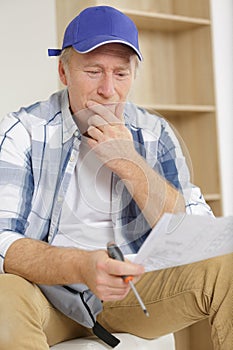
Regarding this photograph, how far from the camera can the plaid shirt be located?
142 cm

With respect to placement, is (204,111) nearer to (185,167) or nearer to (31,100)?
(31,100)

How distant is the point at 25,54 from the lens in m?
2.31

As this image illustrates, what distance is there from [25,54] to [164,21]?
0.65m

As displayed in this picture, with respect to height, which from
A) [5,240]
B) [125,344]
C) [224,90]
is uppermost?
[224,90]

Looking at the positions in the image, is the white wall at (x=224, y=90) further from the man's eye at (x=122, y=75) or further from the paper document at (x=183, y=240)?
the paper document at (x=183, y=240)

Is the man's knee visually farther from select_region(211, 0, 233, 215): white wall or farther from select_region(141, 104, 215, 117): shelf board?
select_region(211, 0, 233, 215): white wall

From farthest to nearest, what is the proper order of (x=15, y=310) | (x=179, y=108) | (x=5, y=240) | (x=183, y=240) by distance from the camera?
(x=179, y=108) → (x=5, y=240) → (x=15, y=310) → (x=183, y=240)

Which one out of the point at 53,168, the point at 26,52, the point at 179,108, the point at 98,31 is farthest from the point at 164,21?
the point at 53,168

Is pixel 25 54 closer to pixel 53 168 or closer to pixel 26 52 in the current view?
pixel 26 52

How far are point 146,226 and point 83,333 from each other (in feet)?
0.92

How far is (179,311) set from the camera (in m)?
1.44

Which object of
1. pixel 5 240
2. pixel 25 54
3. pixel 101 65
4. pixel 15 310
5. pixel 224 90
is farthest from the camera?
pixel 224 90

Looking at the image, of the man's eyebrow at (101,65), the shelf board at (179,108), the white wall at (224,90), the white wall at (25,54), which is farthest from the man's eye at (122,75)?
the white wall at (224,90)

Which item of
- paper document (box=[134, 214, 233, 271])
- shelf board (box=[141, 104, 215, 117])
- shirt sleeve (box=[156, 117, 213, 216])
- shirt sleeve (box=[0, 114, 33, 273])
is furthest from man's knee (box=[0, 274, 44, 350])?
shelf board (box=[141, 104, 215, 117])
